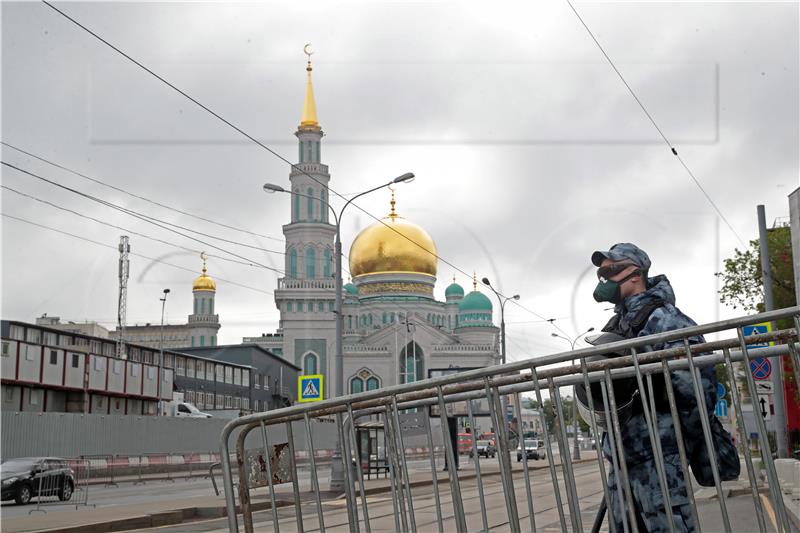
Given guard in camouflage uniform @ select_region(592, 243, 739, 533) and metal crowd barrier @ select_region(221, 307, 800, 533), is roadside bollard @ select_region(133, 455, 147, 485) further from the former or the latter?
guard in camouflage uniform @ select_region(592, 243, 739, 533)

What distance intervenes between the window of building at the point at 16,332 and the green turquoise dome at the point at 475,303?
163ft

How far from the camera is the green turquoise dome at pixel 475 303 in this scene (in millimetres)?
89875

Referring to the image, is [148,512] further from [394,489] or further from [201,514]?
[394,489]

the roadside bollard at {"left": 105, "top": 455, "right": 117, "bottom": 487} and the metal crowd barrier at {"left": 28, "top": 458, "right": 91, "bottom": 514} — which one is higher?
the roadside bollard at {"left": 105, "top": 455, "right": 117, "bottom": 487}

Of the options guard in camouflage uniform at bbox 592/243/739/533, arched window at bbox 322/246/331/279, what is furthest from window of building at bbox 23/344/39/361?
arched window at bbox 322/246/331/279

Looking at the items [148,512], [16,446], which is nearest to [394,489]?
[148,512]

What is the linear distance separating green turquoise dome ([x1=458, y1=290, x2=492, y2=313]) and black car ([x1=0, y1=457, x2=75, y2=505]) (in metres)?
71.0

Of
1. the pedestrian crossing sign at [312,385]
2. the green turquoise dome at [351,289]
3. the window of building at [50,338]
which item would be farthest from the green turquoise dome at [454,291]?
the pedestrian crossing sign at [312,385]

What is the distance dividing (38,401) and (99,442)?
271 inches

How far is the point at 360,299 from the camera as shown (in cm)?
8381

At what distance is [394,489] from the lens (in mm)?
3676

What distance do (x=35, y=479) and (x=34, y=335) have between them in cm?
3080

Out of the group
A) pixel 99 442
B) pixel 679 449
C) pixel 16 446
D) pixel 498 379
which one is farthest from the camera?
pixel 99 442

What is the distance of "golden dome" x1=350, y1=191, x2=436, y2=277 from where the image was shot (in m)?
80.8
